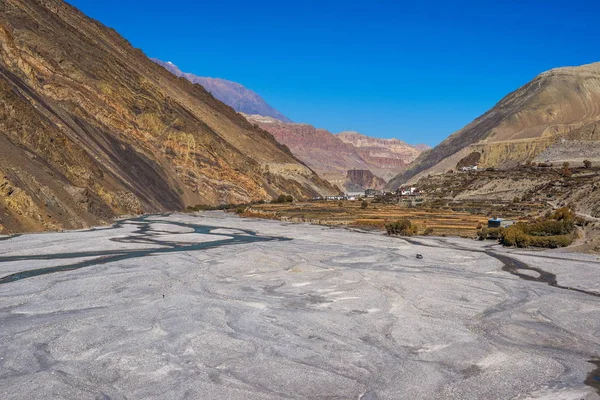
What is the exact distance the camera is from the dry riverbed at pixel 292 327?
1625 centimetres

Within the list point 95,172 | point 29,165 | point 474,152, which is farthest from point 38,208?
point 474,152

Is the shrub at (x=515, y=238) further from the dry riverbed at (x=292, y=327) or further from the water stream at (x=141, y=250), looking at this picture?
the water stream at (x=141, y=250)

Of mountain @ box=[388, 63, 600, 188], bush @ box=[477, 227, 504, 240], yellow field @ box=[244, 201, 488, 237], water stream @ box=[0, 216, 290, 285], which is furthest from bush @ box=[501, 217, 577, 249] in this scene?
mountain @ box=[388, 63, 600, 188]

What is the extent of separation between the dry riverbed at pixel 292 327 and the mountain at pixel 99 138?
21.5 meters

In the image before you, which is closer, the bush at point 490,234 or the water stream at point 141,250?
the water stream at point 141,250

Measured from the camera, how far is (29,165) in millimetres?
61688

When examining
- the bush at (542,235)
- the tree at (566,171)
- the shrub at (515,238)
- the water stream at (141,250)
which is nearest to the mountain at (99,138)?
the water stream at (141,250)

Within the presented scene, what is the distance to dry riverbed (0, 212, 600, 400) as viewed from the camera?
16.2 m

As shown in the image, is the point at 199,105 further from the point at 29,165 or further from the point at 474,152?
the point at 29,165

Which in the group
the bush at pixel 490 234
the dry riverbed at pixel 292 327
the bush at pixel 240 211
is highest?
the bush at pixel 490 234

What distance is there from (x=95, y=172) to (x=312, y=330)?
65654 mm

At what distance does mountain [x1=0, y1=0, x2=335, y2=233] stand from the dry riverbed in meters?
21.5

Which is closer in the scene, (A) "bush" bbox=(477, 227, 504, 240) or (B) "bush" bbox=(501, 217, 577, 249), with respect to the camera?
(B) "bush" bbox=(501, 217, 577, 249)

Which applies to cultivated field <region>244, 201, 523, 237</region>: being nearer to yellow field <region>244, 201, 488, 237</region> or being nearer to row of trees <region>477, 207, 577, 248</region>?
yellow field <region>244, 201, 488, 237</region>
